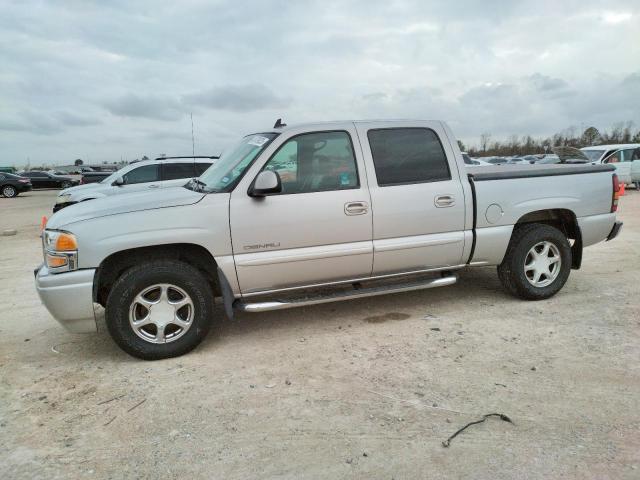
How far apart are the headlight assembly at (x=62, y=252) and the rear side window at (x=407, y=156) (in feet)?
8.41

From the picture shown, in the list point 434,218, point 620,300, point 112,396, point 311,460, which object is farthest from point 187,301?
point 620,300

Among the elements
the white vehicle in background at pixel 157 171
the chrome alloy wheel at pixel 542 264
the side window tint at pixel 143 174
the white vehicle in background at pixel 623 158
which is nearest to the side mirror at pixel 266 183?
the chrome alloy wheel at pixel 542 264

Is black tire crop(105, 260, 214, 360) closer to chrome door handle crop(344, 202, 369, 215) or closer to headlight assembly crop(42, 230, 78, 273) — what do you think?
headlight assembly crop(42, 230, 78, 273)

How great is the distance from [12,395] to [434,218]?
3.63m

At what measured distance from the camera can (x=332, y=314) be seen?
4867 mm

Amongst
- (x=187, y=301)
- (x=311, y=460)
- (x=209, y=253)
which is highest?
(x=209, y=253)

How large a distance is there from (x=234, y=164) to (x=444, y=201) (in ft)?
6.44

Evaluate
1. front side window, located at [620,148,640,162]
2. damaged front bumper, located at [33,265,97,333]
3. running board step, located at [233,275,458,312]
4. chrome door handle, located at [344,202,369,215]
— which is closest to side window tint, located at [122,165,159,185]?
damaged front bumper, located at [33,265,97,333]

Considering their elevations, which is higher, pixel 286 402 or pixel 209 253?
pixel 209 253

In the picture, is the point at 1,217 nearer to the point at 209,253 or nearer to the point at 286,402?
the point at 209,253

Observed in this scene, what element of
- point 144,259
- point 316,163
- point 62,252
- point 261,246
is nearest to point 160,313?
point 144,259

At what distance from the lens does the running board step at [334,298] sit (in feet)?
13.1

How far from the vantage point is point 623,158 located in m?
18.2

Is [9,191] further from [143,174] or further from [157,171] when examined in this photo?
[157,171]
